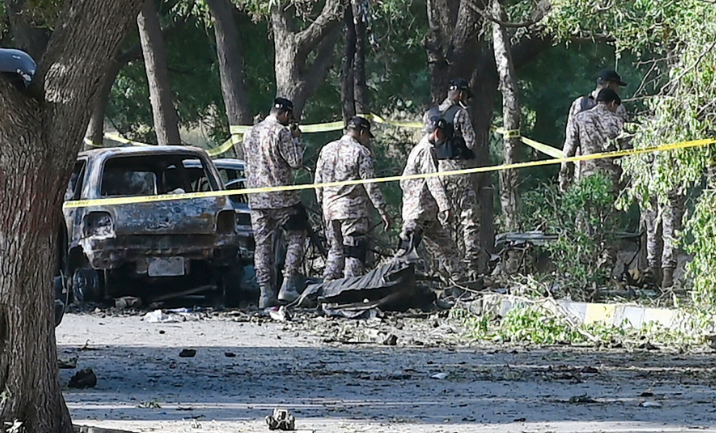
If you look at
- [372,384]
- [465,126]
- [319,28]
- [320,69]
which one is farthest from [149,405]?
[320,69]

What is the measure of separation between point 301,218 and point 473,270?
6.59 ft

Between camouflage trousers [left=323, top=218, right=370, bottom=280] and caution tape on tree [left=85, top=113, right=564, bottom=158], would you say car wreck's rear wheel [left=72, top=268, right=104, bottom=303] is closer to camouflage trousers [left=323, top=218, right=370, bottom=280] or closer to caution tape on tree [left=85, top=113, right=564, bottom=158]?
camouflage trousers [left=323, top=218, right=370, bottom=280]

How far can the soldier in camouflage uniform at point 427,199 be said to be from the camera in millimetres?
16109

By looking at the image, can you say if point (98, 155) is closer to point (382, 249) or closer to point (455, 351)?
point (382, 249)

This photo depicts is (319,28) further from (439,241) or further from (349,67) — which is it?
(439,241)

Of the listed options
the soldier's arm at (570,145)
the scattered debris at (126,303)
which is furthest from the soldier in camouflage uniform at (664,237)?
the scattered debris at (126,303)

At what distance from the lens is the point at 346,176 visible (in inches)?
640

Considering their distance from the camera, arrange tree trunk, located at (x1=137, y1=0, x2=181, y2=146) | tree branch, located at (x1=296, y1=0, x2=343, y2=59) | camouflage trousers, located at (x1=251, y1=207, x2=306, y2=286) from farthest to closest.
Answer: tree trunk, located at (x1=137, y1=0, x2=181, y2=146), tree branch, located at (x1=296, y1=0, x2=343, y2=59), camouflage trousers, located at (x1=251, y1=207, x2=306, y2=286)

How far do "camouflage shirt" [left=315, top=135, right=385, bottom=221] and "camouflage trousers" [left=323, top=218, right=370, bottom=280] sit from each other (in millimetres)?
90

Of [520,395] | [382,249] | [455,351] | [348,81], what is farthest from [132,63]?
[520,395]

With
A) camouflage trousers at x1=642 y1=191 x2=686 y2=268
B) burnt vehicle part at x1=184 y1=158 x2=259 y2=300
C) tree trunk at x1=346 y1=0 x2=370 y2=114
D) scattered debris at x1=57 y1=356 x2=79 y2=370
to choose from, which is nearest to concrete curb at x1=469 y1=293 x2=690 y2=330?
camouflage trousers at x1=642 y1=191 x2=686 y2=268

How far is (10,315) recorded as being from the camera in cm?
654

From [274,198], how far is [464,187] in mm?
2214

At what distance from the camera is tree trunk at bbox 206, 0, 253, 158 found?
23.2m
